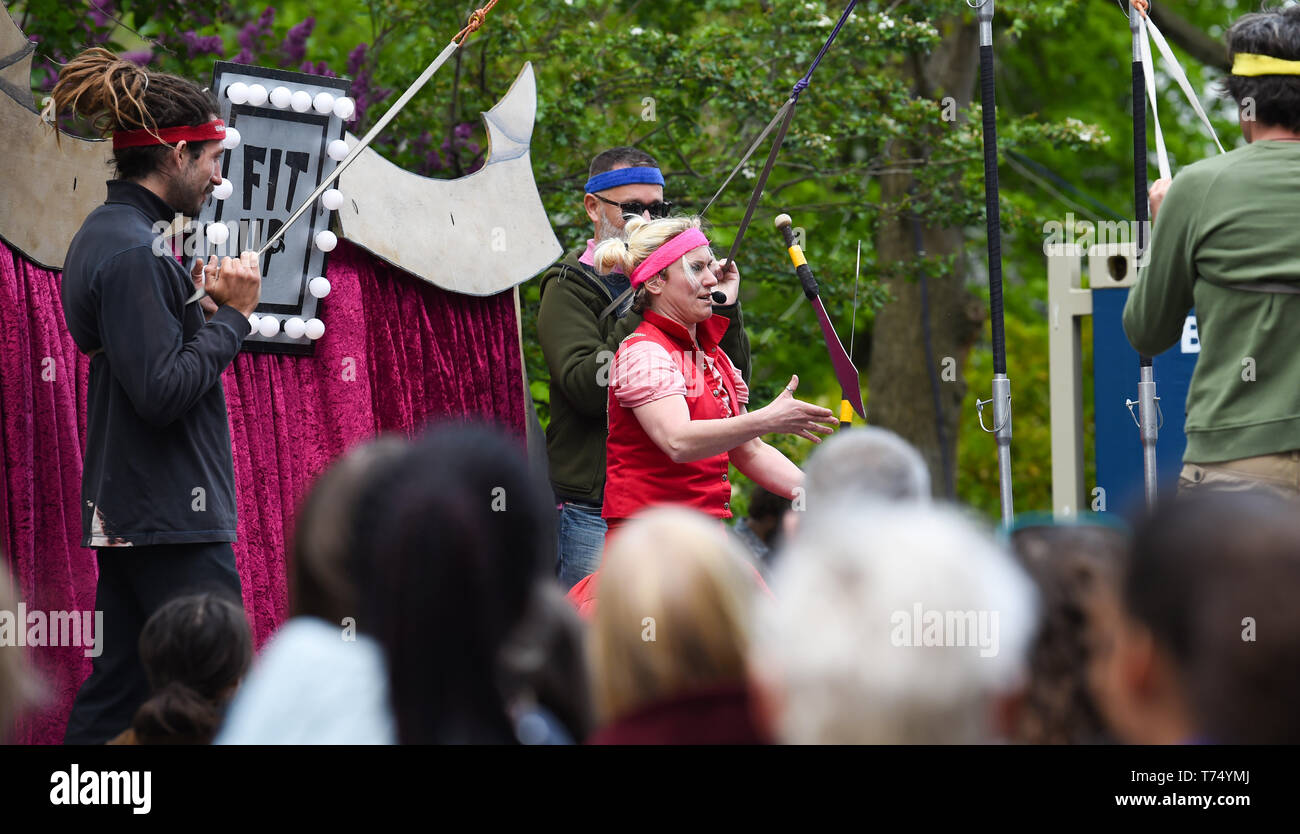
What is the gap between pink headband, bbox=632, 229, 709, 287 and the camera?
146 inches

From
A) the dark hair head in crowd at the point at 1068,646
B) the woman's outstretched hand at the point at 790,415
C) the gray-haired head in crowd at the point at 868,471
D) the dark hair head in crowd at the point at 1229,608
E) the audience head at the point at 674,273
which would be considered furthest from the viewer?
the audience head at the point at 674,273

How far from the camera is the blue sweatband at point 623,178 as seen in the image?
455 cm

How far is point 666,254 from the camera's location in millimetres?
3717

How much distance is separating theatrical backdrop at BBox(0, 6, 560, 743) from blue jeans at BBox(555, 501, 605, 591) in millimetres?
735

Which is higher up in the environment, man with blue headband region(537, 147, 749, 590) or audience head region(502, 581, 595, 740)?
man with blue headband region(537, 147, 749, 590)

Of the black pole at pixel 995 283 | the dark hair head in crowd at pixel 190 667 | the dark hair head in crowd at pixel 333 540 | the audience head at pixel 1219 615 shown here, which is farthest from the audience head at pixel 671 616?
the black pole at pixel 995 283

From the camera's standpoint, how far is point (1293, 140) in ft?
9.69

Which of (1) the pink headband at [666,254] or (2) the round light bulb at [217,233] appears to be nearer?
(1) the pink headband at [666,254]

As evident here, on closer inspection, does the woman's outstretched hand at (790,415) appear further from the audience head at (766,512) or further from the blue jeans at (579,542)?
the audience head at (766,512)

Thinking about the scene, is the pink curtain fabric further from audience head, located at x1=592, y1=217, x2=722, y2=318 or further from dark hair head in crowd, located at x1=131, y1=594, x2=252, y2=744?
dark hair head in crowd, located at x1=131, y1=594, x2=252, y2=744

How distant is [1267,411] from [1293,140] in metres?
0.59

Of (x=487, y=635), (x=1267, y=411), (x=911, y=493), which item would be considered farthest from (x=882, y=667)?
(x=1267, y=411)

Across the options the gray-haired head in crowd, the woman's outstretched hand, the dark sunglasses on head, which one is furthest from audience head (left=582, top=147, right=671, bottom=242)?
the gray-haired head in crowd

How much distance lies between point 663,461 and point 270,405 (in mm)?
1433
